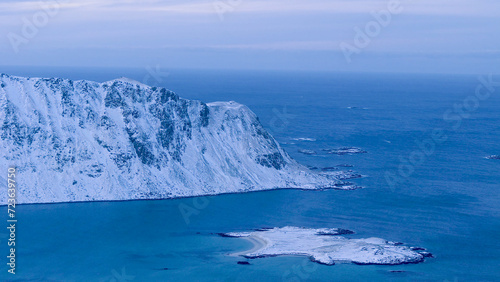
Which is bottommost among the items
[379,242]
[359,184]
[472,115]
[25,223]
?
[379,242]

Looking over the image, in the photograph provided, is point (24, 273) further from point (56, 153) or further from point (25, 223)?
point (56, 153)

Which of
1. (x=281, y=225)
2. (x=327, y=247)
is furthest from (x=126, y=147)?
(x=327, y=247)

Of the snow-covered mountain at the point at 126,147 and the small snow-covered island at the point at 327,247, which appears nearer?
the small snow-covered island at the point at 327,247

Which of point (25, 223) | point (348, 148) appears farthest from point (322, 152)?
point (25, 223)

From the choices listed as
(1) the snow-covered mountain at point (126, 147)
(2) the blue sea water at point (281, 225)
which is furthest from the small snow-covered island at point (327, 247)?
(1) the snow-covered mountain at point (126, 147)

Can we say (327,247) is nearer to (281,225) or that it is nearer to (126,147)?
(281,225)

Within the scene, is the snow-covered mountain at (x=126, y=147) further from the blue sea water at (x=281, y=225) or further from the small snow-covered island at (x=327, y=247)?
the small snow-covered island at (x=327, y=247)

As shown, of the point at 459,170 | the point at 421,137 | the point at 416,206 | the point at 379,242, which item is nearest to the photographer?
the point at 379,242
